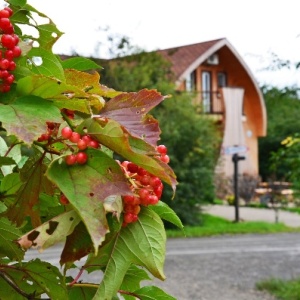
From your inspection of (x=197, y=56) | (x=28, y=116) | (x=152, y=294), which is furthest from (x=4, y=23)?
(x=197, y=56)

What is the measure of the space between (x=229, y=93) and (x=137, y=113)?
26.2m

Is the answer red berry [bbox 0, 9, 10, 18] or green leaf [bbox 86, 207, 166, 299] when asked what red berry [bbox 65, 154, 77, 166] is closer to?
green leaf [bbox 86, 207, 166, 299]

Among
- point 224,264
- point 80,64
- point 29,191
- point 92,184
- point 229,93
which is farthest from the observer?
point 229,93

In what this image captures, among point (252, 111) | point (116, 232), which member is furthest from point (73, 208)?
point (252, 111)

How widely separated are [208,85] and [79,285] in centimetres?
2686

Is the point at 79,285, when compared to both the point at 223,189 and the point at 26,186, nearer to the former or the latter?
the point at 26,186

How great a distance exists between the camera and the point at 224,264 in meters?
11.1

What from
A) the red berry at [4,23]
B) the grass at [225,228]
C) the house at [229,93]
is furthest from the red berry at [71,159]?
the house at [229,93]

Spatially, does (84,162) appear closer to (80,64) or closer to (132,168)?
A: (132,168)

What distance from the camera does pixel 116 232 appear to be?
2.94 ft

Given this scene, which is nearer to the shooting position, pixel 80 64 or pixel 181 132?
pixel 80 64

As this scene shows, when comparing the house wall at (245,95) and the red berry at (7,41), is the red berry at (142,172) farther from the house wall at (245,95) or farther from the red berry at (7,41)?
the house wall at (245,95)

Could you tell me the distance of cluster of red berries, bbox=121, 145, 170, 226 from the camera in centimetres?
88

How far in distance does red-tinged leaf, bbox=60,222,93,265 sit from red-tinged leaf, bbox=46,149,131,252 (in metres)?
0.06
